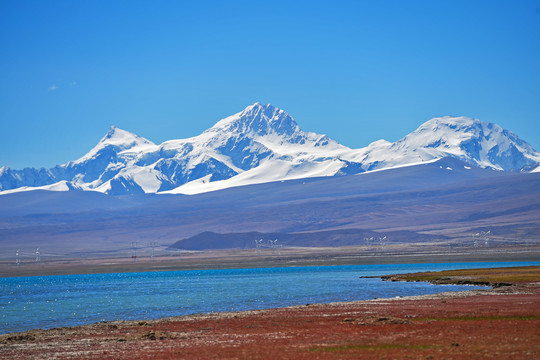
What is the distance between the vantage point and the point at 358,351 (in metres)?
33.9

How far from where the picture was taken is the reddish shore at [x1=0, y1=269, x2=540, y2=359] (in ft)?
110

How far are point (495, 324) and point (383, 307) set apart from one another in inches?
663

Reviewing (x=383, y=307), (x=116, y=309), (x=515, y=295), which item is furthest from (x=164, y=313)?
(x=515, y=295)

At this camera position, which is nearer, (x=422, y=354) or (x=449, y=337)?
(x=422, y=354)

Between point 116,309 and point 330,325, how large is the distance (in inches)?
1303

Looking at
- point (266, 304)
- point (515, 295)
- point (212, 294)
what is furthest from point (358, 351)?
point (212, 294)

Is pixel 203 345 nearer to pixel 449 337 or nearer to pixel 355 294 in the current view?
pixel 449 337

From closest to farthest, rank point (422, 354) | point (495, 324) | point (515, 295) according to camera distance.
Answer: point (422, 354) → point (495, 324) → point (515, 295)

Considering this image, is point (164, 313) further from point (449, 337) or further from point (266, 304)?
point (449, 337)

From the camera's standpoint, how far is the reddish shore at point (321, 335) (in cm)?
3366

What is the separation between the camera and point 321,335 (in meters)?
40.5

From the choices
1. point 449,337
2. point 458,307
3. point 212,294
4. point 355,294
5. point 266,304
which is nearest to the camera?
point 449,337

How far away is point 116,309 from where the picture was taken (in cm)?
7275

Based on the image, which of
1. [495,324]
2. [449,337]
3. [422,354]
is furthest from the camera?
[495,324]
